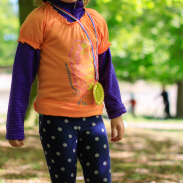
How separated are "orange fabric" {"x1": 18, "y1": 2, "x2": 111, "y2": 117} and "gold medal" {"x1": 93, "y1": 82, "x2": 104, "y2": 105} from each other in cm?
5

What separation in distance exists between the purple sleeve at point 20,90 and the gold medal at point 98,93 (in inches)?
16.3

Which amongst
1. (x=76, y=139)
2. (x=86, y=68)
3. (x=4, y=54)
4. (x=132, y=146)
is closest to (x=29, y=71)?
(x=86, y=68)

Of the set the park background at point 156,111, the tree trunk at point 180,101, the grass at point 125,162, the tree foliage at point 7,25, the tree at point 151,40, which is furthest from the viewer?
the tree foliage at point 7,25

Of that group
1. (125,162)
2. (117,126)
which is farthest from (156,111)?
(117,126)

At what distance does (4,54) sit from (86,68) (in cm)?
2309

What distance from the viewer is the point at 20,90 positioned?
1.82 m

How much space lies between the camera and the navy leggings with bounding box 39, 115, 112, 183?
71.0 inches

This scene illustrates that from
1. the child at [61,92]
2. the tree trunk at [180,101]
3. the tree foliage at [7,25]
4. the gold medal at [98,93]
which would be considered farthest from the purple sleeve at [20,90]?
the tree foliage at [7,25]

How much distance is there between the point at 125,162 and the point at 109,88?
11.2 ft


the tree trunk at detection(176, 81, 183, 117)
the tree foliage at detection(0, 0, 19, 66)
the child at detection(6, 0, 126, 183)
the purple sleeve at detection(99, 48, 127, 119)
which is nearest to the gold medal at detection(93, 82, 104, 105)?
the child at detection(6, 0, 126, 183)

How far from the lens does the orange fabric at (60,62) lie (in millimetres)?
1815

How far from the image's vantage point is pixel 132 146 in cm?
671

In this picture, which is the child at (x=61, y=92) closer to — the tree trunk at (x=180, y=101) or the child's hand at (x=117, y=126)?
the child's hand at (x=117, y=126)

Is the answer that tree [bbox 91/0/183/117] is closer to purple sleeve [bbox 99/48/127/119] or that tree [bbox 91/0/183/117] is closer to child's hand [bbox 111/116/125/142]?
purple sleeve [bbox 99/48/127/119]
